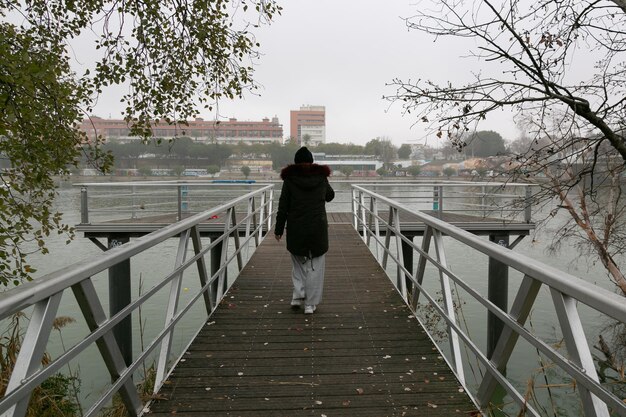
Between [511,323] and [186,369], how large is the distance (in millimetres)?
2250

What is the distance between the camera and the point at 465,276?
15.1 metres

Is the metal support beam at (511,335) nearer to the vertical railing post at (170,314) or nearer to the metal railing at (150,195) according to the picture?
the vertical railing post at (170,314)

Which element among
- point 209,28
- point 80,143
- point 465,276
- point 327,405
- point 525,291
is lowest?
point 465,276

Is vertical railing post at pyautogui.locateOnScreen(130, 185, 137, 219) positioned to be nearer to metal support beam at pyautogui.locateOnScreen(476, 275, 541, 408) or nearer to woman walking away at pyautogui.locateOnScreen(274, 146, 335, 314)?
woman walking away at pyautogui.locateOnScreen(274, 146, 335, 314)

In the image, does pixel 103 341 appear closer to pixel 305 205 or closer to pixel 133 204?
pixel 305 205

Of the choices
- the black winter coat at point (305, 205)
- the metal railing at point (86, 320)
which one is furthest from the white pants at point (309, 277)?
the metal railing at point (86, 320)

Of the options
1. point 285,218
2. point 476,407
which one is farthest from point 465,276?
point 476,407

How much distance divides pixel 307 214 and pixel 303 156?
567 mm

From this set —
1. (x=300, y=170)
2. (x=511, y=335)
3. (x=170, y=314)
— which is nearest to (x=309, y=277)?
(x=300, y=170)

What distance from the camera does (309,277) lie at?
4836 millimetres

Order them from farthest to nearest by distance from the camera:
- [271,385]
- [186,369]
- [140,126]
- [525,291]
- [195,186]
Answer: [195,186]
[140,126]
[186,369]
[271,385]
[525,291]

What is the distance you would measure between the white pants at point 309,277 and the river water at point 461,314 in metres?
1.40

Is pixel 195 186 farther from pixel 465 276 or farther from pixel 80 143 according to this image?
pixel 465 276

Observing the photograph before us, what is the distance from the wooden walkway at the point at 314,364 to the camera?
9.68 feet
